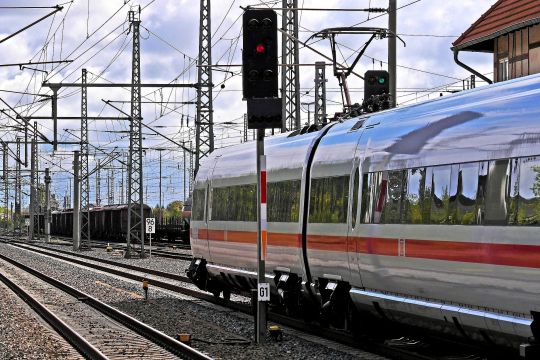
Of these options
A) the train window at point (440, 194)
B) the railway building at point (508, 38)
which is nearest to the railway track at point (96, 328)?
the train window at point (440, 194)

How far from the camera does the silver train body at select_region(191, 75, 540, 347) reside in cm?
930

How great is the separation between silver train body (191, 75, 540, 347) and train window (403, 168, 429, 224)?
0.02 metres

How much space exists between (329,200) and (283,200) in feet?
6.80

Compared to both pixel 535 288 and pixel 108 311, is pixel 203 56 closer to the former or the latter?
pixel 108 311

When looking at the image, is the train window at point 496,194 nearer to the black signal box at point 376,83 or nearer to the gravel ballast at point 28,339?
the gravel ballast at point 28,339

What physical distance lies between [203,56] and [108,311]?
1838cm

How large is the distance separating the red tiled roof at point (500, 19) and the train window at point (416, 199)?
38.6ft

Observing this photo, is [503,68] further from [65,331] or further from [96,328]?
[65,331]

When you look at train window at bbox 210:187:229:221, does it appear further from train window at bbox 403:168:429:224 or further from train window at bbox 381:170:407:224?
train window at bbox 403:168:429:224

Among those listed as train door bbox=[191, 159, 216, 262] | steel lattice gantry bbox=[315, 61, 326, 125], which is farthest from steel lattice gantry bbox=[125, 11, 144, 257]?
train door bbox=[191, 159, 216, 262]

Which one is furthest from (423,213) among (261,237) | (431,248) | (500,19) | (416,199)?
(500,19)

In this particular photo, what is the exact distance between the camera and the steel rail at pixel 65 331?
44.3 ft

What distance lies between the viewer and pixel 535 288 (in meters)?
8.86

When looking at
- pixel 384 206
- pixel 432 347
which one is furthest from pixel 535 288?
pixel 432 347
